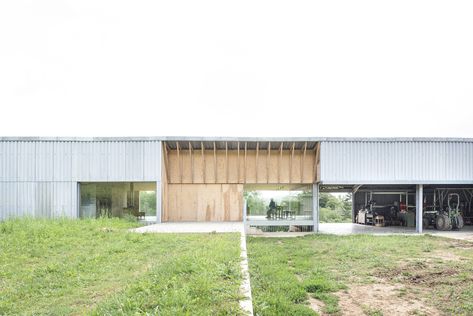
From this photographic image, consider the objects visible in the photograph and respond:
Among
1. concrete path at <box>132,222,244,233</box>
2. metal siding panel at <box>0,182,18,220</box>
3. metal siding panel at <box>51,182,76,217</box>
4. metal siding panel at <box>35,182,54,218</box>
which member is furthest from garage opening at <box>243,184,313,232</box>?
metal siding panel at <box>0,182,18,220</box>

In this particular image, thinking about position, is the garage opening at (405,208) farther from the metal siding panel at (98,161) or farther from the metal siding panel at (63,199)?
the metal siding panel at (63,199)

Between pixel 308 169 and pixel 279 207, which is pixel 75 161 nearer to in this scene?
pixel 279 207

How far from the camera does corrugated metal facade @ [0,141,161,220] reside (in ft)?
57.2

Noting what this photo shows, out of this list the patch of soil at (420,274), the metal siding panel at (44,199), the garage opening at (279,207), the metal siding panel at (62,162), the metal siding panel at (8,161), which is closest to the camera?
the patch of soil at (420,274)

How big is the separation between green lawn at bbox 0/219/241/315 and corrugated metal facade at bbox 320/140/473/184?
9.75m

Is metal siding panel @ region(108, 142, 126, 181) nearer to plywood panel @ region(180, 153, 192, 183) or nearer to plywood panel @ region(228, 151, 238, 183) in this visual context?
plywood panel @ region(180, 153, 192, 183)

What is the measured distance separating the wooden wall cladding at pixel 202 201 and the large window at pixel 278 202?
705mm

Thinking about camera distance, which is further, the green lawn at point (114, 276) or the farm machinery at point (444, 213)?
the farm machinery at point (444, 213)

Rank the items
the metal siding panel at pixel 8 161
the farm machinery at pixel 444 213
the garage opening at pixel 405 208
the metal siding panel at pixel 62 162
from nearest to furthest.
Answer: the metal siding panel at pixel 8 161 → the metal siding panel at pixel 62 162 → the farm machinery at pixel 444 213 → the garage opening at pixel 405 208

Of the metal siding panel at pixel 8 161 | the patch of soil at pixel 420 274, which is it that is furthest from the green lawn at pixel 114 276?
the metal siding panel at pixel 8 161

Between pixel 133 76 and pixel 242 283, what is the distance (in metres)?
27.8

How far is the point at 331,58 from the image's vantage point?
27.7m

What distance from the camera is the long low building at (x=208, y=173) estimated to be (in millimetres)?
17516

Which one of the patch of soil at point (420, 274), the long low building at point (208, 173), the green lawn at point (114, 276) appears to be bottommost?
the patch of soil at point (420, 274)
